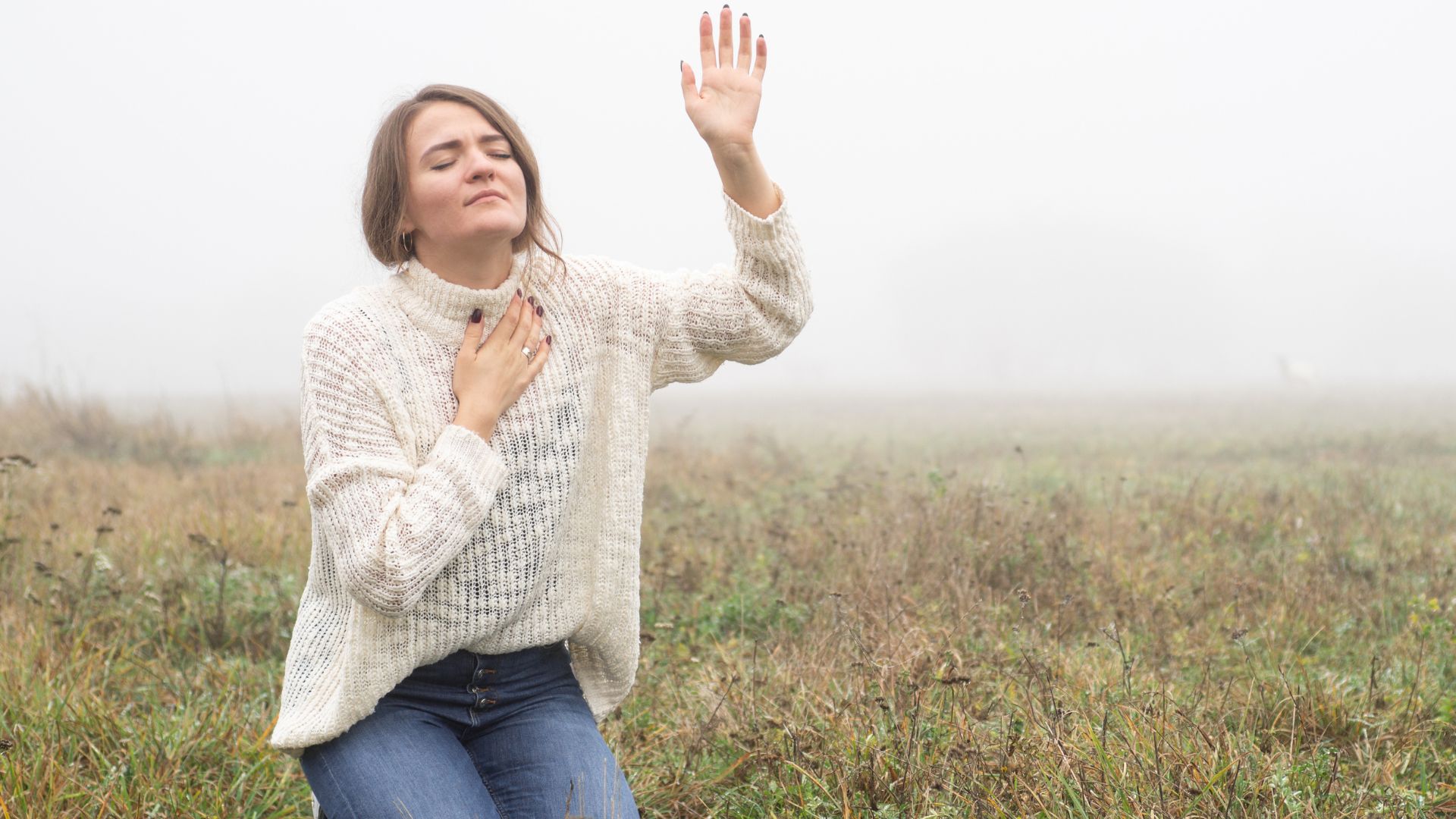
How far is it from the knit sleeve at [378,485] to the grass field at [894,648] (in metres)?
1.15

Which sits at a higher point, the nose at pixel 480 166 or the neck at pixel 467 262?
the nose at pixel 480 166

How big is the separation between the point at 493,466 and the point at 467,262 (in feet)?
1.66

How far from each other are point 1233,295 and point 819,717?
14901 centimetres

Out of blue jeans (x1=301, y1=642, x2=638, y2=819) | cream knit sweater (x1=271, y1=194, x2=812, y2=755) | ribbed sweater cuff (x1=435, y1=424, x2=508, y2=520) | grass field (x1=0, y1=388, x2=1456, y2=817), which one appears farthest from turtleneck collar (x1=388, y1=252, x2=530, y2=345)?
grass field (x1=0, y1=388, x2=1456, y2=817)

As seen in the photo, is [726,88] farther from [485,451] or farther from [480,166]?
[485,451]

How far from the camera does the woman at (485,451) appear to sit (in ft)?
6.23

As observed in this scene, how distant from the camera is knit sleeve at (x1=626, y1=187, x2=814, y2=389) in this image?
84.5 inches

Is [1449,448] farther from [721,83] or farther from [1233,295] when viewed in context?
[1233,295]

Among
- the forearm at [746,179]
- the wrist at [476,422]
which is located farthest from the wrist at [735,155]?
the wrist at [476,422]

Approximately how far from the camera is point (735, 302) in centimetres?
221

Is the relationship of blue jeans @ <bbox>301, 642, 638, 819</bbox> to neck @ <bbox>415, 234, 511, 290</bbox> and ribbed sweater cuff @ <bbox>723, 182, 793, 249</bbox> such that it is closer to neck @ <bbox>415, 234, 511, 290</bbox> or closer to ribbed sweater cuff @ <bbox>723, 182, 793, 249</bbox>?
neck @ <bbox>415, 234, 511, 290</bbox>

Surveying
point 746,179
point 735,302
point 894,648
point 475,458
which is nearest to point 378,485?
→ point 475,458

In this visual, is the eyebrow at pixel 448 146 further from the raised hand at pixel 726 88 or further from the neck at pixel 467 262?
the raised hand at pixel 726 88

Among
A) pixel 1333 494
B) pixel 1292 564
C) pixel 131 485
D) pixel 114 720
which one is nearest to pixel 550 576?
pixel 114 720
